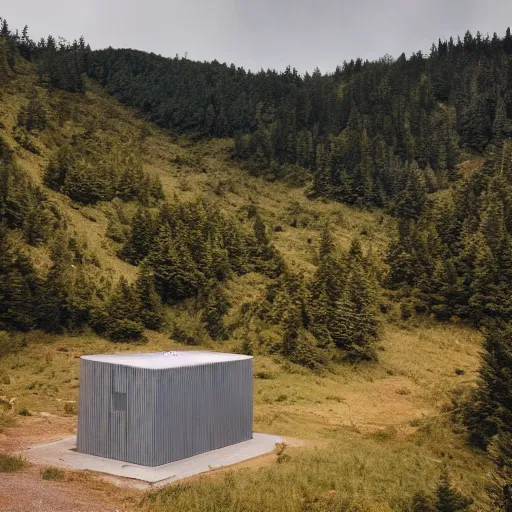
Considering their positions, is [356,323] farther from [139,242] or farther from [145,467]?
[145,467]

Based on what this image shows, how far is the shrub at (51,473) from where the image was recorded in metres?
17.6

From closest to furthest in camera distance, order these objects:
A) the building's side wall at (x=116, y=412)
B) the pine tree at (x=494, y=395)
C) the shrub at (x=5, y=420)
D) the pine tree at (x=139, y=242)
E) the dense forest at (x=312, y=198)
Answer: the building's side wall at (x=116, y=412) < the shrub at (x=5, y=420) < the pine tree at (x=494, y=395) < the dense forest at (x=312, y=198) < the pine tree at (x=139, y=242)

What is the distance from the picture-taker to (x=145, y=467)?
777 inches

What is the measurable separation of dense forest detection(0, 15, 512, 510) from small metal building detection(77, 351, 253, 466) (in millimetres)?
10228

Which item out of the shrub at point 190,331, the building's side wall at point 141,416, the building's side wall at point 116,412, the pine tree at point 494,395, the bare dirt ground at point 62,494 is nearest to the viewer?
the bare dirt ground at point 62,494

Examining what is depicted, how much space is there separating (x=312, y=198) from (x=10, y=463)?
2959 inches

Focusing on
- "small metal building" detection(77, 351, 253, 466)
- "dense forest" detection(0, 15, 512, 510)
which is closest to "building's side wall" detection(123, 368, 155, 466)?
"small metal building" detection(77, 351, 253, 466)

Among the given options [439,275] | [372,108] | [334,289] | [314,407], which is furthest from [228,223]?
[372,108]

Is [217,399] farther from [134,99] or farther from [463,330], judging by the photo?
[134,99]

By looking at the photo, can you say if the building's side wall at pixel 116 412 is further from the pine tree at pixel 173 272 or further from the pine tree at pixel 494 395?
the pine tree at pixel 173 272

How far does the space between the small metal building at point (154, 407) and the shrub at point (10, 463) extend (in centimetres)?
289

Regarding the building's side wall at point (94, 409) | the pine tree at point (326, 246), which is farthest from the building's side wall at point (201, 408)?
the pine tree at point (326, 246)

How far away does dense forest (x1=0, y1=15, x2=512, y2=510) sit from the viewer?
4422 centimetres

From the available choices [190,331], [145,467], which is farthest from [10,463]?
[190,331]
